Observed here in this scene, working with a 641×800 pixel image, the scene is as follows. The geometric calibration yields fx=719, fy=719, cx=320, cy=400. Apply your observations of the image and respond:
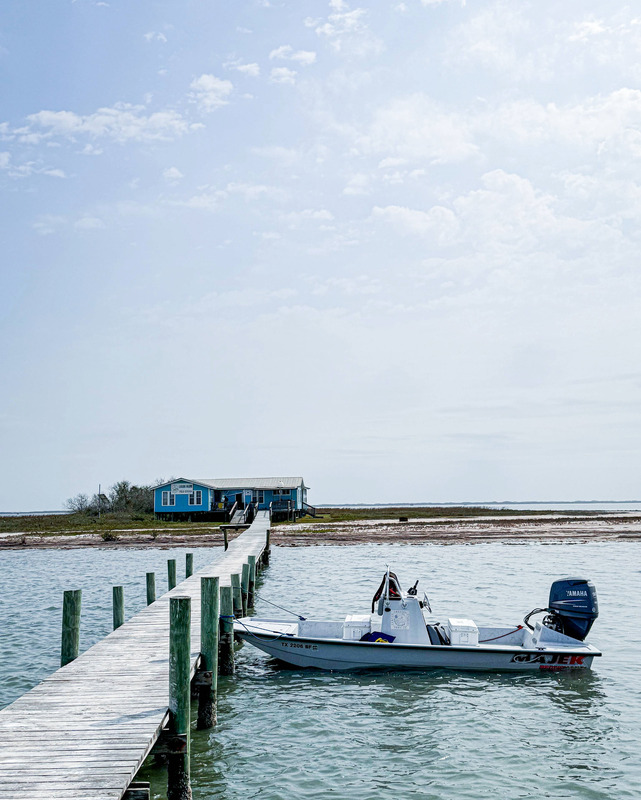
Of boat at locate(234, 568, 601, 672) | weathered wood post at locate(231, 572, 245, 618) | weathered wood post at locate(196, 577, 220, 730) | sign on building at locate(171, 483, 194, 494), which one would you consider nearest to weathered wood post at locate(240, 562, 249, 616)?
weathered wood post at locate(231, 572, 245, 618)

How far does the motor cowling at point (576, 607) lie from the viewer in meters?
15.9

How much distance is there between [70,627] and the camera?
1391 cm

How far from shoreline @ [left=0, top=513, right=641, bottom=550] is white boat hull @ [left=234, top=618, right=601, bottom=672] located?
1298 inches

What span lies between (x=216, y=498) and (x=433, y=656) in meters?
57.6

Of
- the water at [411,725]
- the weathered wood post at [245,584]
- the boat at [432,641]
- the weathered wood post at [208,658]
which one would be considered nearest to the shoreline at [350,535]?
the weathered wood post at [245,584]

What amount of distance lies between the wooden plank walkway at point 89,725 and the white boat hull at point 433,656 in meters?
2.97

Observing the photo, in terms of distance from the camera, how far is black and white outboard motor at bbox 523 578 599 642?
1593 cm

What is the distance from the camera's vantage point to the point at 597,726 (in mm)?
12508

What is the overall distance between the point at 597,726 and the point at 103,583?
24.6 metres

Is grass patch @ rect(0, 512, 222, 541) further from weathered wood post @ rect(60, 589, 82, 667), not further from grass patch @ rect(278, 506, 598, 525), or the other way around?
weathered wood post @ rect(60, 589, 82, 667)

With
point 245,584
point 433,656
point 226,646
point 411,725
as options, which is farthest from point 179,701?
point 245,584

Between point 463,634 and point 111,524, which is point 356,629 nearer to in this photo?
point 463,634

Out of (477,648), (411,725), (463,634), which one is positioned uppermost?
(463,634)

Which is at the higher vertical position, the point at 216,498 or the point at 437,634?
the point at 216,498
